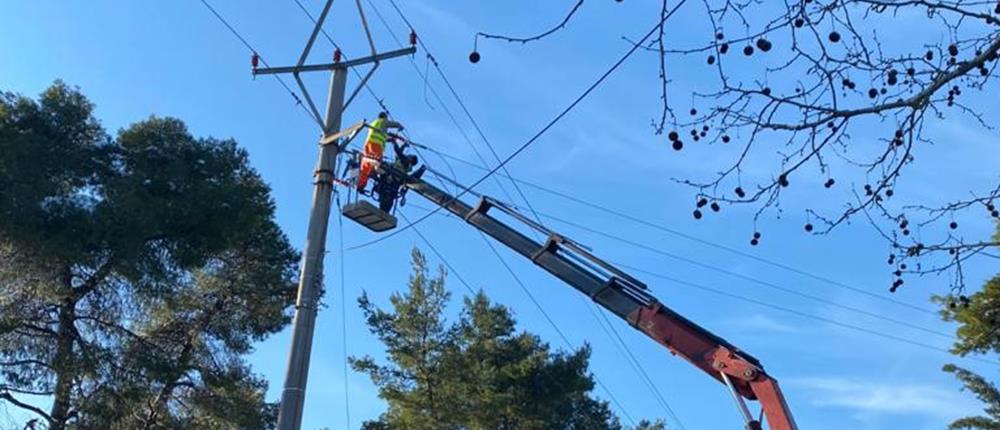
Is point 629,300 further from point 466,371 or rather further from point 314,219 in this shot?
point 466,371

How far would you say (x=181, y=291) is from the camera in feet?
58.0

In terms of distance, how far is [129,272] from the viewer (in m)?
16.3

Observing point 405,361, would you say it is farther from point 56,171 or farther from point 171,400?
point 56,171

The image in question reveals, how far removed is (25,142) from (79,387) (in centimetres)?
401

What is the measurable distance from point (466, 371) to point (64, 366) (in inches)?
396

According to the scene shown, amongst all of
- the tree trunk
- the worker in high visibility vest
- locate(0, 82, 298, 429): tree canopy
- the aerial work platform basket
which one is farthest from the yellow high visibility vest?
the tree trunk

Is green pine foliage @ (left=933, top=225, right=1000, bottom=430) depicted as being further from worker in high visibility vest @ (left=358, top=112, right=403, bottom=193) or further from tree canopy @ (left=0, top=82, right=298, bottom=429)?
tree canopy @ (left=0, top=82, right=298, bottom=429)

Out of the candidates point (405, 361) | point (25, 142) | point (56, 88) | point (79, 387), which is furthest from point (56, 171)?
point (405, 361)

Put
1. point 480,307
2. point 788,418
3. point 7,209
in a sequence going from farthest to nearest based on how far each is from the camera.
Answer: point 480,307 → point 7,209 → point 788,418

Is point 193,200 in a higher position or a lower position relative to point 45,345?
higher

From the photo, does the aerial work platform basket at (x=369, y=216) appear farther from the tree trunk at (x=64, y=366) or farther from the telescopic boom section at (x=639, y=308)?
the tree trunk at (x=64, y=366)

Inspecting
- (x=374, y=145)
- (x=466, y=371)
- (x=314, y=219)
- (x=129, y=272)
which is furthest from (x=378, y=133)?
(x=466, y=371)

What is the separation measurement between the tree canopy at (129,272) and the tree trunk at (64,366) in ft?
0.07

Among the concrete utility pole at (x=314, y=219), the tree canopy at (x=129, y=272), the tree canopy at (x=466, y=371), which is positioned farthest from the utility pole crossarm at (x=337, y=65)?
the tree canopy at (x=466, y=371)
